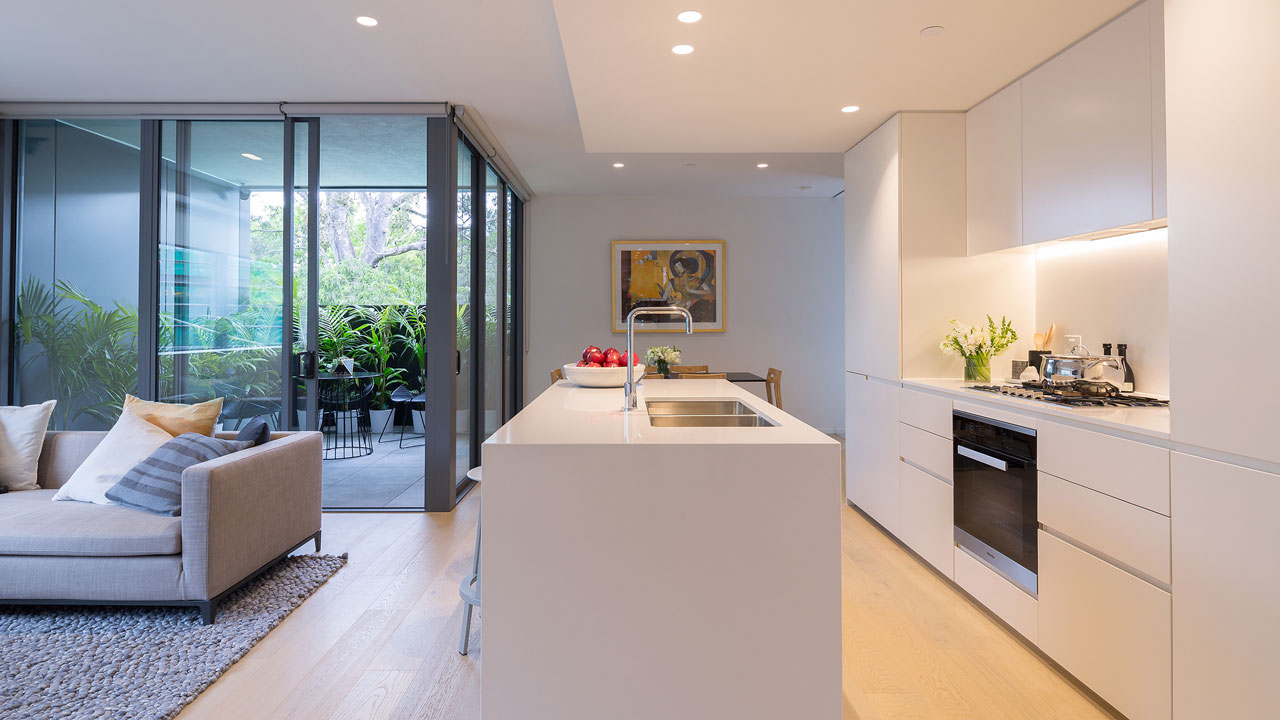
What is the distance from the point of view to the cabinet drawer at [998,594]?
8.00 feet

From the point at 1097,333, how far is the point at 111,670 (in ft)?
13.5

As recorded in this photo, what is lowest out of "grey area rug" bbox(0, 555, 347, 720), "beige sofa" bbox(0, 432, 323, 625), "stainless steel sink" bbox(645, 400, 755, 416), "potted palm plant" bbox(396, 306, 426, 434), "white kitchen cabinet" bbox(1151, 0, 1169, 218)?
"grey area rug" bbox(0, 555, 347, 720)

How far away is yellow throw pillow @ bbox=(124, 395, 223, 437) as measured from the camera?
313 centimetres

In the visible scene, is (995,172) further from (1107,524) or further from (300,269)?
(300,269)

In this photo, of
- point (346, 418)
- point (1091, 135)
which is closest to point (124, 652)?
point (346, 418)

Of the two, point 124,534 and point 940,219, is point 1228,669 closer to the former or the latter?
point 940,219

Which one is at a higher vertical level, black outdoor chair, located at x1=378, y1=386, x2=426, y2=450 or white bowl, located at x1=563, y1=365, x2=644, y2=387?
white bowl, located at x1=563, y1=365, x2=644, y2=387

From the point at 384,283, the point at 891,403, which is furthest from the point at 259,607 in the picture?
the point at 891,403

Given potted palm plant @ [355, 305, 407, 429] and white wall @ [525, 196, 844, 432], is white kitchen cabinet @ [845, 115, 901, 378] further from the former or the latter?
potted palm plant @ [355, 305, 407, 429]

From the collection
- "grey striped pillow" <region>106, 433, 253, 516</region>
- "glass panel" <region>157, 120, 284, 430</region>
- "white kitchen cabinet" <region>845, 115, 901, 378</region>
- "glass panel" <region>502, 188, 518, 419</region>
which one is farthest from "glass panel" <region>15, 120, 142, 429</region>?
"white kitchen cabinet" <region>845, 115, 901, 378</region>

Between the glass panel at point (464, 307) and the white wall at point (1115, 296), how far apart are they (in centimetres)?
356

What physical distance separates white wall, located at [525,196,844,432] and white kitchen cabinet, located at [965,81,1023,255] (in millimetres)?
3473

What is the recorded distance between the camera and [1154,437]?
1873 mm

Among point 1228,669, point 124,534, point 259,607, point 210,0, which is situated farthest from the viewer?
point 210,0
